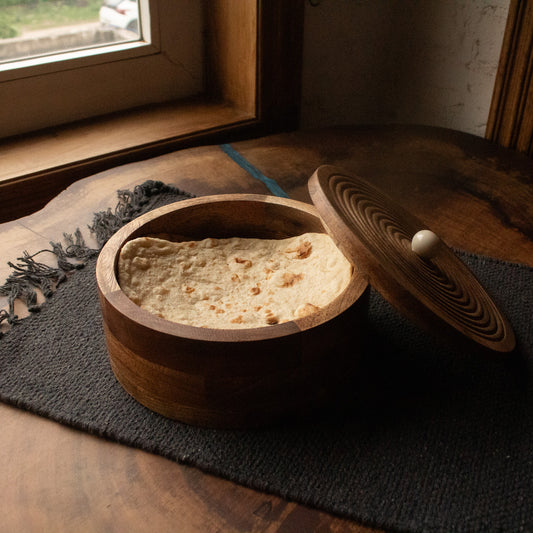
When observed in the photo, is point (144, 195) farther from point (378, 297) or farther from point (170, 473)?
point (170, 473)

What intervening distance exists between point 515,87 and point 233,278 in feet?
2.65

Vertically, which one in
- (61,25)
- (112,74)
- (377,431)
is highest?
(61,25)

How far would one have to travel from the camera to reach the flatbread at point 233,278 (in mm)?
722

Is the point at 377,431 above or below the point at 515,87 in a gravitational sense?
below

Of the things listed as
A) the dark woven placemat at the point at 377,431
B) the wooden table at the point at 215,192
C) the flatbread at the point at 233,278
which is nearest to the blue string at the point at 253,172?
the wooden table at the point at 215,192

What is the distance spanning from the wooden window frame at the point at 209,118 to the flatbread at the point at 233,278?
525 mm

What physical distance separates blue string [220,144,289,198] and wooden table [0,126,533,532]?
0.01 meters

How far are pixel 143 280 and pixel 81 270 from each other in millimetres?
211

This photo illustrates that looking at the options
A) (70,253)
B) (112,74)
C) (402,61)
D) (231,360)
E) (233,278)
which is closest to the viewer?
(231,360)

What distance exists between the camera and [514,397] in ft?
2.36

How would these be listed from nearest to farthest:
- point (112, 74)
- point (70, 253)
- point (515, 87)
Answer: point (70, 253), point (515, 87), point (112, 74)

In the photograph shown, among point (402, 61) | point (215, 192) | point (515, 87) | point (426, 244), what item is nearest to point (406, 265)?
point (426, 244)

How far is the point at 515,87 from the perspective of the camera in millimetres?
1279

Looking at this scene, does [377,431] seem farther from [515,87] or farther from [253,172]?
[515,87]
